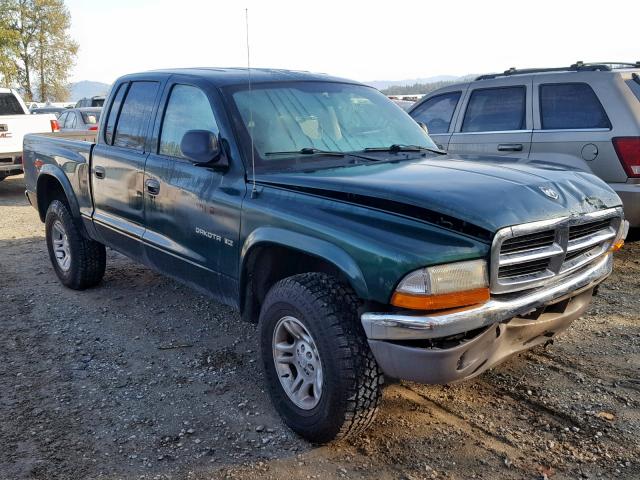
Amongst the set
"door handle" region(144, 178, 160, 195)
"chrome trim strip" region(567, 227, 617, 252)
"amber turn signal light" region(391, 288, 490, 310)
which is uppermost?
"door handle" region(144, 178, 160, 195)

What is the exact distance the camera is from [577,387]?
358 cm

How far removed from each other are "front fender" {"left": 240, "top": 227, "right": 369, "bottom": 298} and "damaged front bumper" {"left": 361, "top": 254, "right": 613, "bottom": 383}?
17cm

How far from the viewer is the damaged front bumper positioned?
8.39ft

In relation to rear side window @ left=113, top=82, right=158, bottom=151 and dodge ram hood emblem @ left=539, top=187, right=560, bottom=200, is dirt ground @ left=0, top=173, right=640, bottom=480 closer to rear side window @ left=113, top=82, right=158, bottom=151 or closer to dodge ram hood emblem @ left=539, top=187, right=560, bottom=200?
dodge ram hood emblem @ left=539, top=187, right=560, bottom=200

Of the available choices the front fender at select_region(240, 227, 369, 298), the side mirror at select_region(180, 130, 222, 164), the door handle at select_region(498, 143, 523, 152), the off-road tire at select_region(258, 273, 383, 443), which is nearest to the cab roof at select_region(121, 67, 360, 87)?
the side mirror at select_region(180, 130, 222, 164)

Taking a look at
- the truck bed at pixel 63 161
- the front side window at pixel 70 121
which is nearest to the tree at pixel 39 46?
the front side window at pixel 70 121

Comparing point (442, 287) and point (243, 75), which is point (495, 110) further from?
point (442, 287)

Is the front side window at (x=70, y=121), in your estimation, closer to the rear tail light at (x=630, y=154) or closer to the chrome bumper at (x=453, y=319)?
the rear tail light at (x=630, y=154)

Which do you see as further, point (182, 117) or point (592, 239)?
point (182, 117)

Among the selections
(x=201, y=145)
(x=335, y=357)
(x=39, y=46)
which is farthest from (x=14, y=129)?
(x=39, y=46)

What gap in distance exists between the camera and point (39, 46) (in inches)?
1747

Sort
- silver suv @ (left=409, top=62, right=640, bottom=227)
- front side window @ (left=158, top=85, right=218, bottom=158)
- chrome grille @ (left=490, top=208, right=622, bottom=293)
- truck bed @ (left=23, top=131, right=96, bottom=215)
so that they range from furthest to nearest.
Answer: silver suv @ (left=409, top=62, right=640, bottom=227)
truck bed @ (left=23, top=131, right=96, bottom=215)
front side window @ (left=158, top=85, right=218, bottom=158)
chrome grille @ (left=490, top=208, right=622, bottom=293)

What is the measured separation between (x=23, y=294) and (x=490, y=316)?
4.64 m

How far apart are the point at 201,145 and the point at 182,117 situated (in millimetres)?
780
